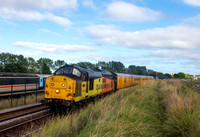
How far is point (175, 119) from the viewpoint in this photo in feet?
20.8

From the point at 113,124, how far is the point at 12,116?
7.03 metres

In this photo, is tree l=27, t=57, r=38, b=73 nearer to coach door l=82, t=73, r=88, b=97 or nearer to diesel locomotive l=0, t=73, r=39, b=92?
diesel locomotive l=0, t=73, r=39, b=92

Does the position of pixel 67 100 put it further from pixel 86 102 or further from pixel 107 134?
pixel 107 134

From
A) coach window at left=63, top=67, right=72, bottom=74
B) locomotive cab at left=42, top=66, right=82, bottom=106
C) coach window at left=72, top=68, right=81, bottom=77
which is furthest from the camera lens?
coach window at left=63, top=67, right=72, bottom=74

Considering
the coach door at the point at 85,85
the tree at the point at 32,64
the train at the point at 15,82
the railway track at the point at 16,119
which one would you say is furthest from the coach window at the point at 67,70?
the tree at the point at 32,64

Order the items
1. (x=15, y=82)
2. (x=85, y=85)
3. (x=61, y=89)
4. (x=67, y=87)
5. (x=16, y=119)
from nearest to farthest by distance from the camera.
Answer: (x=16, y=119) → (x=67, y=87) → (x=61, y=89) → (x=85, y=85) → (x=15, y=82)

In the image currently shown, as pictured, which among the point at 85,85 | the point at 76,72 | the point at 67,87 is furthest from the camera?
the point at 85,85

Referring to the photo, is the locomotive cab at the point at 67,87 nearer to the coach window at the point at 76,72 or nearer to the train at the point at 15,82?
the coach window at the point at 76,72

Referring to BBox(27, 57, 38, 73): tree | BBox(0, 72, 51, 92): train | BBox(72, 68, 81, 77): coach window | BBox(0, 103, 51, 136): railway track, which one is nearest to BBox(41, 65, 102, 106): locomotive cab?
BBox(72, 68, 81, 77): coach window

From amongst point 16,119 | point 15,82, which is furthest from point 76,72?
point 15,82

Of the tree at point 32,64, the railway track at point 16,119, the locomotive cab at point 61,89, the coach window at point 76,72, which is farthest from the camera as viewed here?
the tree at point 32,64

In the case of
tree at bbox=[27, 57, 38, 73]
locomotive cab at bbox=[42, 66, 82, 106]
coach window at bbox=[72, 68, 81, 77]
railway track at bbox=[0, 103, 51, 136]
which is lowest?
railway track at bbox=[0, 103, 51, 136]

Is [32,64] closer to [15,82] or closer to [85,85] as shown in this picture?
[15,82]

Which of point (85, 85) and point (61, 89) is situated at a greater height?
point (85, 85)
